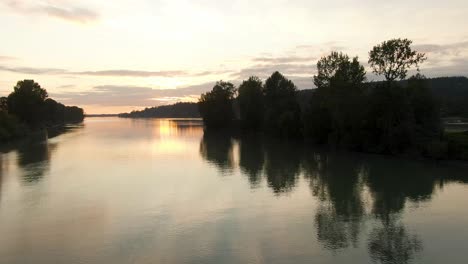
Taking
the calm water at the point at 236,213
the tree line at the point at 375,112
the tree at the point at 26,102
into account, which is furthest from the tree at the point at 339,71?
the tree at the point at 26,102

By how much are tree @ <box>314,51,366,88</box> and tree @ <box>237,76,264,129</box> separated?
1391 inches

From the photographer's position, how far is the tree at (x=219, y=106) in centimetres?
13438

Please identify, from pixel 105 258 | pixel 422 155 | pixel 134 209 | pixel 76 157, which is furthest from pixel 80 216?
pixel 422 155

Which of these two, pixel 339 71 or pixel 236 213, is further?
pixel 339 71

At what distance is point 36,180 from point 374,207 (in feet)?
100

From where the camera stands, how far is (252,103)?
366 feet

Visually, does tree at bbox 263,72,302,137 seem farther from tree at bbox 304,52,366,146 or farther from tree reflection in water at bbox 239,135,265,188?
tree reflection in water at bbox 239,135,265,188

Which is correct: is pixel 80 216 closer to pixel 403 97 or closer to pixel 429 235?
pixel 429 235

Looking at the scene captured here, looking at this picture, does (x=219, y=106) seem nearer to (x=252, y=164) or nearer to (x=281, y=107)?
(x=281, y=107)

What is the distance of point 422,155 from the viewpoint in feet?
168

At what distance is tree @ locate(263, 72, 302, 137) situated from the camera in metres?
84.6

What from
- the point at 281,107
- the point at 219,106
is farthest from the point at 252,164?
the point at 219,106

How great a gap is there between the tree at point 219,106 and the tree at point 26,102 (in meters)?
50.7

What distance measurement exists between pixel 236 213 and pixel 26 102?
342 feet
